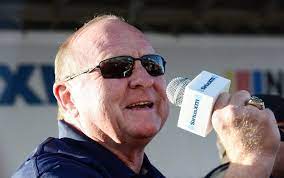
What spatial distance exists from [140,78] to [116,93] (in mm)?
82

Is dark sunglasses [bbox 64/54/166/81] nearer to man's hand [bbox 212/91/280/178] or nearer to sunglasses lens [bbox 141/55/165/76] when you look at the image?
sunglasses lens [bbox 141/55/165/76]

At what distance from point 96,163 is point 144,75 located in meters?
0.27

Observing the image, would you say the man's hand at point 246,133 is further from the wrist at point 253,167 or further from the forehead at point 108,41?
the forehead at point 108,41

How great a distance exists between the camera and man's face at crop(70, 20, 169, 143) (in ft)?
5.54

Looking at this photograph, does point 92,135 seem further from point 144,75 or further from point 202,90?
point 202,90

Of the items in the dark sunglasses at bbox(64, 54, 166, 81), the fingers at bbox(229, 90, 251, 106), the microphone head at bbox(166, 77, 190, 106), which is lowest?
the microphone head at bbox(166, 77, 190, 106)

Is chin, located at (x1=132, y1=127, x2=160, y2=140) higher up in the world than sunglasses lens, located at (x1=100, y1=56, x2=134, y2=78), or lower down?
lower down

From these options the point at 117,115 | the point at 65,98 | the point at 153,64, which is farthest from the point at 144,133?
the point at 65,98

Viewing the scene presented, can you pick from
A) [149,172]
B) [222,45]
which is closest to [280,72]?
[222,45]

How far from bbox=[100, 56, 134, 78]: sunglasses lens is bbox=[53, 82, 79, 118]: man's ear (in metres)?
0.17

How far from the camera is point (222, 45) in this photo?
21.4ft

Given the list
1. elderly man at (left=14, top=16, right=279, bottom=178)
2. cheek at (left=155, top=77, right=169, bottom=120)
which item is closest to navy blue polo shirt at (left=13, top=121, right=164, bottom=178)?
elderly man at (left=14, top=16, right=279, bottom=178)

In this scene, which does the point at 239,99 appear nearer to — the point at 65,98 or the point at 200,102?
the point at 200,102

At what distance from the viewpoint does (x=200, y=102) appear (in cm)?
148
